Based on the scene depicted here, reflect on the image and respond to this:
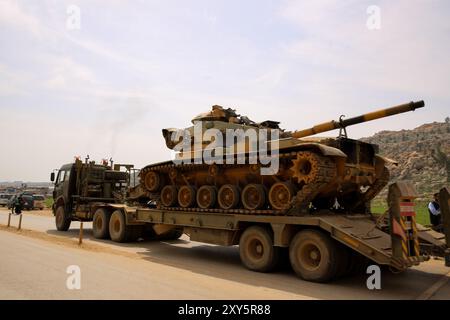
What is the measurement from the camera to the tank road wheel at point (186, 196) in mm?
11633

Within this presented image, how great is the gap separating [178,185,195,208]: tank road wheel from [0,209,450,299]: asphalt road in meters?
1.46


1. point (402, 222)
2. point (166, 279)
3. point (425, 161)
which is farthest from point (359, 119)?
point (425, 161)

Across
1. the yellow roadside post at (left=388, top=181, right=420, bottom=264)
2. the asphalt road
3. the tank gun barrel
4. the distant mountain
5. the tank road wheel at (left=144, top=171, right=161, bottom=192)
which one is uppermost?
the distant mountain

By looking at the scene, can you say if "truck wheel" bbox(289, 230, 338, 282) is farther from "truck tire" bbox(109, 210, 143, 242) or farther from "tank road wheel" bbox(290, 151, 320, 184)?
"truck tire" bbox(109, 210, 143, 242)

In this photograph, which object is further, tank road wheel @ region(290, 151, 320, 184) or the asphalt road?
tank road wheel @ region(290, 151, 320, 184)

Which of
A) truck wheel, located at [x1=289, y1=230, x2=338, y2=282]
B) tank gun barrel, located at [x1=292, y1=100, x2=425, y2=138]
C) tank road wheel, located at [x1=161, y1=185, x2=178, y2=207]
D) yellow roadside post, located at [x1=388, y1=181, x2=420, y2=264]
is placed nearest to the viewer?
yellow roadside post, located at [x1=388, y1=181, x2=420, y2=264]

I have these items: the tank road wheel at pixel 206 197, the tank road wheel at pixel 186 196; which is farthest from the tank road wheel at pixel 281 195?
the tank road wheel at pixel 186 196

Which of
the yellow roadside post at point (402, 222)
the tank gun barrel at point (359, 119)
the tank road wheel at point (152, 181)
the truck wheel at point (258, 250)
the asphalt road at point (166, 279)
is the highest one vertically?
the tank gun barrel at point (359, 119)

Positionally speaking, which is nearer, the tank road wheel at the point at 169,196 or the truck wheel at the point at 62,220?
the tank road wheel at the point at 169,196

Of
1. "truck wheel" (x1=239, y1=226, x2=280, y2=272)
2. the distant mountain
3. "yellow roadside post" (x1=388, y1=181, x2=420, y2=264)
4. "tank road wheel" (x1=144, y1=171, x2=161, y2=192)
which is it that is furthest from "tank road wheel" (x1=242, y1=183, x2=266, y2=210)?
the distant mountain

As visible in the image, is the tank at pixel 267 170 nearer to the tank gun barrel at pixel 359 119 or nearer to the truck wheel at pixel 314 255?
the tank gun barrel at pixel 359 119

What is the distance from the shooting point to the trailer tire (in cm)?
1384

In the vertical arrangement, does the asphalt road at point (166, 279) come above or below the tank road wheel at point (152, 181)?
below

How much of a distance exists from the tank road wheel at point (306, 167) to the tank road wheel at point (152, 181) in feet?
17.2
